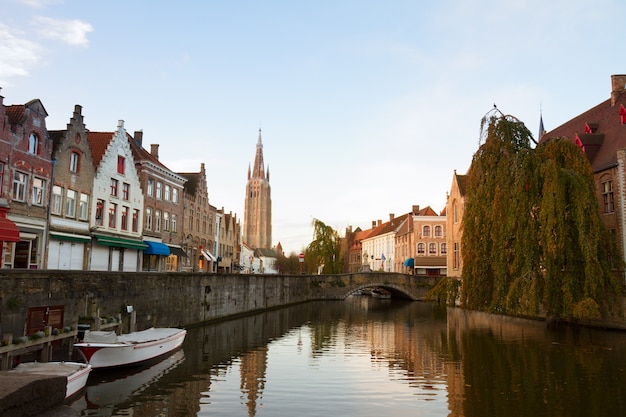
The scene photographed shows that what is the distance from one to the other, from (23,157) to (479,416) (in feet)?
70.4

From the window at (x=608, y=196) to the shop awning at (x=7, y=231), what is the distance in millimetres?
27185

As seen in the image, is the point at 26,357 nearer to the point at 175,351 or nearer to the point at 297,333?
the point at 175,351

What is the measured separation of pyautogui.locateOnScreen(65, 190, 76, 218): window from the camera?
86.3ft

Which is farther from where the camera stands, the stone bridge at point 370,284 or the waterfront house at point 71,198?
the stone bridge at point 370,284

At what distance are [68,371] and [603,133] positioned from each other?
2906cm

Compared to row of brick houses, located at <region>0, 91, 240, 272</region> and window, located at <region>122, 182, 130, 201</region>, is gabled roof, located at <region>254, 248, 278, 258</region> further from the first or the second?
window, located at <region>122, 182, 130, 201</region>

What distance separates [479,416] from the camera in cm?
1083

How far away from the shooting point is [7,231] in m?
19.6

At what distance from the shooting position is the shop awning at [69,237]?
24991mm

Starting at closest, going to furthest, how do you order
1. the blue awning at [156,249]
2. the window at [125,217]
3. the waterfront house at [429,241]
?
the window at [125,217], the blue awning at [156,249], the waterfront house at [429,241]

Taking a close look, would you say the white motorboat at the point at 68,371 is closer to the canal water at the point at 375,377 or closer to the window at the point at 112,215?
the canal water at the point at 375,377

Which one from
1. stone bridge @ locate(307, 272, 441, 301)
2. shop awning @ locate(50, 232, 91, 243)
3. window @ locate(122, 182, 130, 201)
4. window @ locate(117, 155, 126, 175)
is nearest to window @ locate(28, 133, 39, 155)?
shop awning @ locate(50, 232, 91, 243)

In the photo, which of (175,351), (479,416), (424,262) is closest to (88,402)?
(175,351)

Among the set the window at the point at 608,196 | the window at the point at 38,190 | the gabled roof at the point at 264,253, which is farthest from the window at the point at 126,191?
the gabled roof at the point at 264,253
